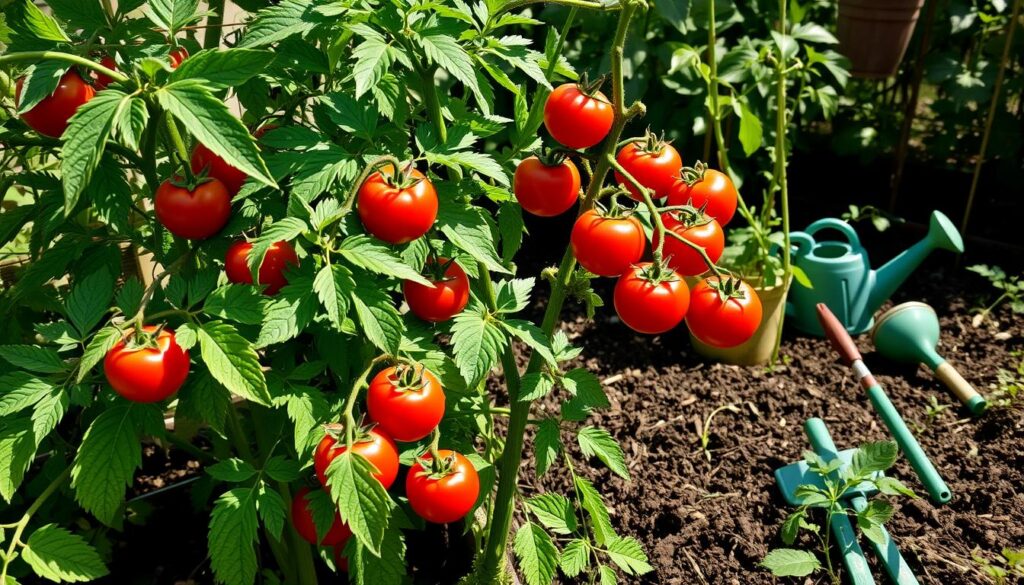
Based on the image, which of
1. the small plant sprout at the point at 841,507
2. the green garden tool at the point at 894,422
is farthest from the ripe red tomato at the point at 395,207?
the green garden tool at the point at 894,422

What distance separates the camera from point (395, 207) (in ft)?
3.97

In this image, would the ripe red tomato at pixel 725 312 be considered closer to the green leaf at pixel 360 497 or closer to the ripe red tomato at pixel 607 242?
the ripe red tomato at pixel 607 242

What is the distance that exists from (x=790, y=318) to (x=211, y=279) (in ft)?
7.90

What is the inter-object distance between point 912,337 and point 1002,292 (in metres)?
0.81

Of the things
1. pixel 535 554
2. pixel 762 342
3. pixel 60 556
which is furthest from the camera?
pixel 762 342

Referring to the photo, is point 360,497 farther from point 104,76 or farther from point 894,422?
point 894,422

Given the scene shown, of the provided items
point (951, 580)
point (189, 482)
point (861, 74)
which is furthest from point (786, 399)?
point (189, 482)

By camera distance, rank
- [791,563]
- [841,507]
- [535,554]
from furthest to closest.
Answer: [841,507] < [791,563] < [535,554]

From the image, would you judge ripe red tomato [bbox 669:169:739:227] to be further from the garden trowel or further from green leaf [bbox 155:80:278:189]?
the garden trowel

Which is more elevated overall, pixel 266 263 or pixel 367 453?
pixel 266 263

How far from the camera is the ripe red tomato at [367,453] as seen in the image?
4.19ft

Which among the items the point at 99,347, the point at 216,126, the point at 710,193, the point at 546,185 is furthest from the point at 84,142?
the point at 710,193

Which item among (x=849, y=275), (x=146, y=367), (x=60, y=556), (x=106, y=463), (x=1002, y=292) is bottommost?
(x=1002, y=292)

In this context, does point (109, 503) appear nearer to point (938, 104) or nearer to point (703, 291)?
point (703, 291)
